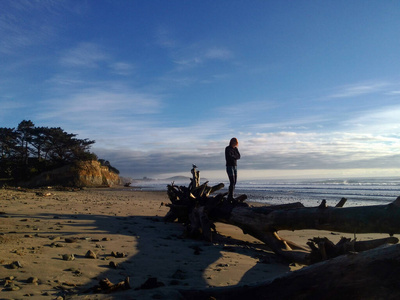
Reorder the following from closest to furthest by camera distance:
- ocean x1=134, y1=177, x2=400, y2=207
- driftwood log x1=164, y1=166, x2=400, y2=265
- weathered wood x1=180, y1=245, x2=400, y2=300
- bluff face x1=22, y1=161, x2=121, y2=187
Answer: weathered wood x1=180, y1=245, x2=400, y2=300, driftwood log x1=164, y1=166, x2=400, y2=265, ocean x1=134, y1=177, x2=400, y2=207, bluff face x1=22, y1=161, x2=121, y2=187

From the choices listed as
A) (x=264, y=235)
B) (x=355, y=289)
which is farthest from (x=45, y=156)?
(x=355, y=289)

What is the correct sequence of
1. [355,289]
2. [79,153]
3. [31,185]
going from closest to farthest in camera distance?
[355,289] < [31,185] < [79,153]

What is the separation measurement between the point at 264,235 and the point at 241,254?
82cm

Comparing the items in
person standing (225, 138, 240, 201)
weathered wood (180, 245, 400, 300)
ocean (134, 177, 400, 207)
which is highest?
person standing (225, 138, 240, 201)

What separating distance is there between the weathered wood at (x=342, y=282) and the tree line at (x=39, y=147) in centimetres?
3050

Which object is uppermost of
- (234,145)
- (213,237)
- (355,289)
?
(234,145)

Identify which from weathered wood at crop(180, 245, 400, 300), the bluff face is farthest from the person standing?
the bluff face

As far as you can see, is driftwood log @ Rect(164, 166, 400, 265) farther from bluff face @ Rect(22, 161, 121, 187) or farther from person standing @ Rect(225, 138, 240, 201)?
bluff face @ Rect(22, 161, 121, 187)

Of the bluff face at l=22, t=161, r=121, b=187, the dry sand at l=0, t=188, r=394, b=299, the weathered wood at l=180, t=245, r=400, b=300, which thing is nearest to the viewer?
the weathered wood at l=180, t=245, r=400, b=300

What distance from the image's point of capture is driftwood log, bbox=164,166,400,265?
4516mm

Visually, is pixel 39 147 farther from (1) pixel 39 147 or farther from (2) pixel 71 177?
(2) pixel 71 177

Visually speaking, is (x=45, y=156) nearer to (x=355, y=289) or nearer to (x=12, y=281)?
(x=12, y=281)

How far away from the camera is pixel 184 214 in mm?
9055

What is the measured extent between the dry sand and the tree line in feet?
84.2
